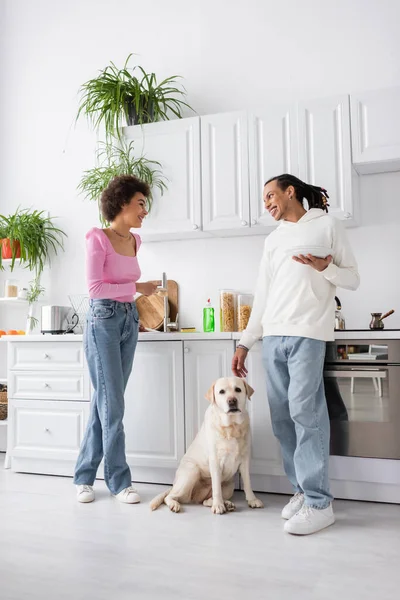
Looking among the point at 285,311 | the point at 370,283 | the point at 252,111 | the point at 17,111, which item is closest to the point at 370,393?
the point at 285,311

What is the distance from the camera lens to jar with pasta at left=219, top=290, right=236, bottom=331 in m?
3.46

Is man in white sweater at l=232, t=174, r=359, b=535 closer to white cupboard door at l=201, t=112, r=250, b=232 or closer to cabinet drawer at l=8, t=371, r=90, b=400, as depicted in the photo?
white cupboard door at l=201, t=112, r=250, b=232

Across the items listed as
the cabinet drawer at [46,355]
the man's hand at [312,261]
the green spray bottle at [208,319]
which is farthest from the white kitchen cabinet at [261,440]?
the cabinet drawer at [46,355]

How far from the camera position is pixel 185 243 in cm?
385

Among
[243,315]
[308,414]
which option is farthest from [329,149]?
[308,414]

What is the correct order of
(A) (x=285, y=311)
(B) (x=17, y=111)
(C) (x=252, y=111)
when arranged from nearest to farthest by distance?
1. (A) (x=285, y=311)
2. (C) (x=252, y=111)
3. (B) (x=17, y=111)

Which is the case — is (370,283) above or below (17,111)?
below

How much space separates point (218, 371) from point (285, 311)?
72cm

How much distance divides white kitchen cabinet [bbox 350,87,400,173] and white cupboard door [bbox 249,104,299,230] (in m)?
0.33

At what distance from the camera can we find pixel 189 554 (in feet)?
7.04

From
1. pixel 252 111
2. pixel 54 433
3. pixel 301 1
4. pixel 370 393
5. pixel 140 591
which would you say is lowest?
pixel 140 591

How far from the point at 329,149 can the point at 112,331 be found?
1.54 m

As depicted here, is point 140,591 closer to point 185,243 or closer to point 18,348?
point 18,348

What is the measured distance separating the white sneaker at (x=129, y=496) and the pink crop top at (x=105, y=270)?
37.0 inches
